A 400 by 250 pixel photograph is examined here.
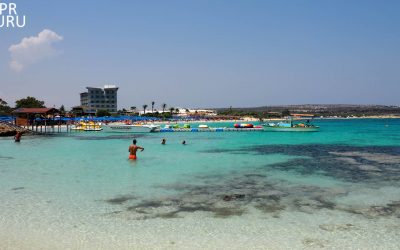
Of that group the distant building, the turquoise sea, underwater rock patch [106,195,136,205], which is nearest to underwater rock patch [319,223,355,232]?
the turquoise sea

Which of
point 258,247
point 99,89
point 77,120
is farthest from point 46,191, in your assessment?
point 99,89

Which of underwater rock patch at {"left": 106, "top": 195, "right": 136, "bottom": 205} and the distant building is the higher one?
the distant building

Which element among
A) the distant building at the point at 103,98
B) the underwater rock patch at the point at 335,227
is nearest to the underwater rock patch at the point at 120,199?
the underwater rock patch at the point at 335,227

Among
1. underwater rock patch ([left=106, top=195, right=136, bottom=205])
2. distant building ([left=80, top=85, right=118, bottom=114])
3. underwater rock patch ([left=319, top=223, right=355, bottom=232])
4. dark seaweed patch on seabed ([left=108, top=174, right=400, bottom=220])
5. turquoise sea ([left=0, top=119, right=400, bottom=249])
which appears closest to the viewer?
turquoise sea ([left=0, top=119, right=400, bottom=249])

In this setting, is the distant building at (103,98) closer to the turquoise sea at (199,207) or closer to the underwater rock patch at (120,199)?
the turquoise sea at (199,207)

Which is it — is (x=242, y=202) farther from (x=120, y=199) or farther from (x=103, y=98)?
(x=103, y=98)

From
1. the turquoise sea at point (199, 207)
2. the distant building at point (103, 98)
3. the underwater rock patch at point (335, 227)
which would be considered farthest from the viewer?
the distant building at point (103, 98)

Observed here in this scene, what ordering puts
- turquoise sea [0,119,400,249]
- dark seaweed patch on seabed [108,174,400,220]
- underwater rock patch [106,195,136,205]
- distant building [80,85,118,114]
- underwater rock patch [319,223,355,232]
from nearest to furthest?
turquoise sea [0,119,400,249] < underwater rock patch [319,223,355,232] < dark seaweed patch on seabed [108,174,400,220] < underwater rock patch [106,195,136,205] < distant building [80,85,118,114]

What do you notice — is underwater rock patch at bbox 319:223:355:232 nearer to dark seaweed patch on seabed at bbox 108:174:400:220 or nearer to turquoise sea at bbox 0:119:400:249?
turquoise sea at bbox 0:119:400:249

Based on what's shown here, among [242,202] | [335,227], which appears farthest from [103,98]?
[335,227]

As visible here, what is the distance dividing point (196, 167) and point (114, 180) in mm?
6644

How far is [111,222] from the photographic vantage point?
36.8ft

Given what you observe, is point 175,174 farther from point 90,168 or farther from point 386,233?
point 386,233

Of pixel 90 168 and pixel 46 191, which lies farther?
pixel 90 168
